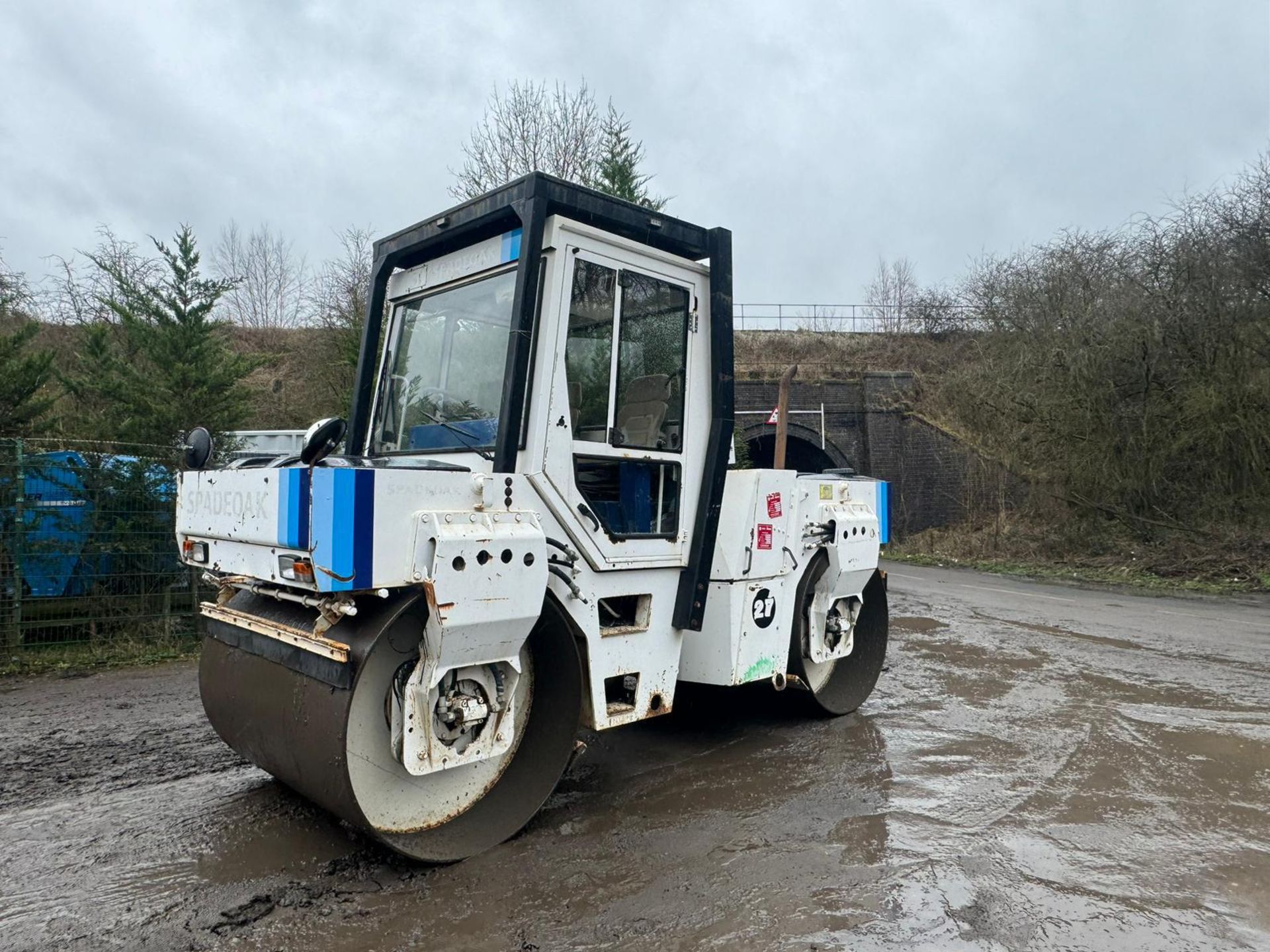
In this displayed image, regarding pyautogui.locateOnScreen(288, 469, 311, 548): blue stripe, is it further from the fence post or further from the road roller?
the fence post

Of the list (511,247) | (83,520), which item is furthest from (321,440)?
(83,520)

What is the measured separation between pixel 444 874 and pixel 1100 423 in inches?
647

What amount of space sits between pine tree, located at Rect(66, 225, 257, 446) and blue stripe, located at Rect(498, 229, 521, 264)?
558 centimetres

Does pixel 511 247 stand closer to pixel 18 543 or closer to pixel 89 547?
pixel 89 547

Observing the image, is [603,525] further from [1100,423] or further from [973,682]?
[1100,423]

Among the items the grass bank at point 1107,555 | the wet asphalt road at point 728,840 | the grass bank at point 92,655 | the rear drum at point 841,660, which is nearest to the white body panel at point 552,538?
the rear drum at point 841,660

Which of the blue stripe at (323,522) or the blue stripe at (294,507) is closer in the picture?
the blue stripe at (323,522)

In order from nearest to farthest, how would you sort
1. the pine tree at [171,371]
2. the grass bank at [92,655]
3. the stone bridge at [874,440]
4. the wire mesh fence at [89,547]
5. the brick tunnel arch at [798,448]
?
the grass bank at [92,655], the wire mesh fence at [89,547], the pine tree at [171,371], the stone bridge at [874,440], the brick tunnel arch at [798,448]

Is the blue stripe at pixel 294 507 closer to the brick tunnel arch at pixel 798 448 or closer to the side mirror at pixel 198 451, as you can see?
the side mirror at pixel 198 451

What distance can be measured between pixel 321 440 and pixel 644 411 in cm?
159

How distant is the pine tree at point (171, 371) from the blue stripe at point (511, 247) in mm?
5583

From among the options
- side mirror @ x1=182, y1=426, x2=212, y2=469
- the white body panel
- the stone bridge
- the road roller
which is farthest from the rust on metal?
the stone bridge

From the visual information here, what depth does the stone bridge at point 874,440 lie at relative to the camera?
22000mm

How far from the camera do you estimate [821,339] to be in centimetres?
2931
